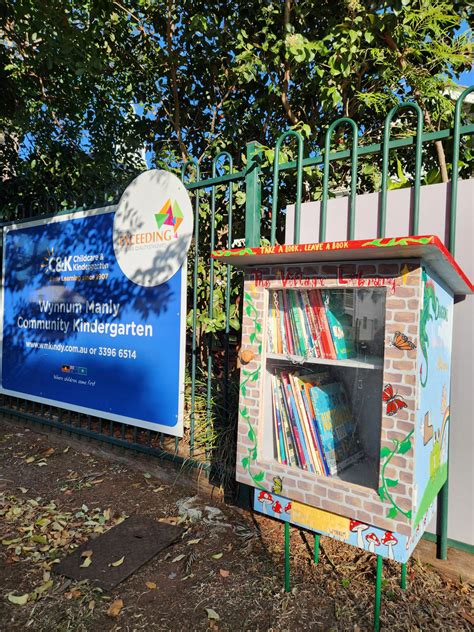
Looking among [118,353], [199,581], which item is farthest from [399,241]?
[118,353]

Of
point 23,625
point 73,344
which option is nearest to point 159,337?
point 73,344

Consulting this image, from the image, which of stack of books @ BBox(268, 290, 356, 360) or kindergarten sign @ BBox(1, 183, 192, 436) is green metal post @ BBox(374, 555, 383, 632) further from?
kindergarten sign @ BBox(1, 183, 192, 436)

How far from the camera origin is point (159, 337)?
11.4 feet

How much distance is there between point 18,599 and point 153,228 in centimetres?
260

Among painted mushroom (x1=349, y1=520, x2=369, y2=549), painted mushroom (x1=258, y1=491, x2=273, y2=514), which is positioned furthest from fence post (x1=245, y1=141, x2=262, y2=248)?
painted mushroom (x1=349, y1=520, x2=369, y2=549)

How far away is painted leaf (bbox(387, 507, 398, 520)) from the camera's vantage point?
1.69 meters

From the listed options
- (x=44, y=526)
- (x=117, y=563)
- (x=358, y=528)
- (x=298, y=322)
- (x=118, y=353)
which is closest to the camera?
(x=358, y=528)

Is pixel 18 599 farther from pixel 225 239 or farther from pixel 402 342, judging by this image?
pixel 225 239

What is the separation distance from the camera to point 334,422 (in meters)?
2.13

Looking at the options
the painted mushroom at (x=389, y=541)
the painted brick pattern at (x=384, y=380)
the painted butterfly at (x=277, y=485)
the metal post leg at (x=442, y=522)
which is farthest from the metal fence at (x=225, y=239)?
the painted mushroom at (x=389, y=541)

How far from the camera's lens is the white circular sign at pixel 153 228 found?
11.0 ft

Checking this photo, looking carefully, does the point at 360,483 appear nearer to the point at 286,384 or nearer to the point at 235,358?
the point at 286,384

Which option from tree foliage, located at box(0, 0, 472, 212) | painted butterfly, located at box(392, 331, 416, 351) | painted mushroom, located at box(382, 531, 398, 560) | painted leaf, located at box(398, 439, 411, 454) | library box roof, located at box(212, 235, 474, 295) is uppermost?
tree foliage, located at box(0, 0, 472, 212)

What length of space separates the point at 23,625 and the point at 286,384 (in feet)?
5.64
